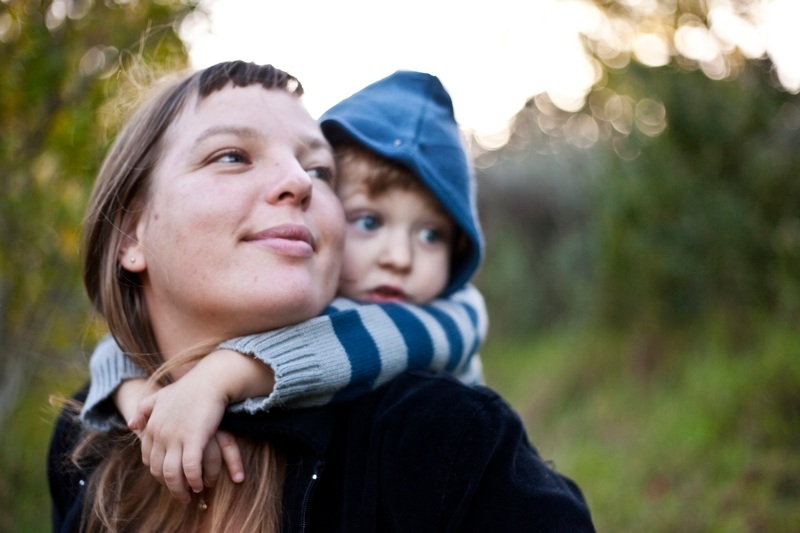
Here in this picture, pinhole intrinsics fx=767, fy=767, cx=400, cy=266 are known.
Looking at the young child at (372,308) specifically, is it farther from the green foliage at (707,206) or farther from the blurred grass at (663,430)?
the green foliage at (707,206)

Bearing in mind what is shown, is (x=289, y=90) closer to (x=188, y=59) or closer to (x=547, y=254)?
(x=188, y=59)

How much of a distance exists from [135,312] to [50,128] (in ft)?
6.09

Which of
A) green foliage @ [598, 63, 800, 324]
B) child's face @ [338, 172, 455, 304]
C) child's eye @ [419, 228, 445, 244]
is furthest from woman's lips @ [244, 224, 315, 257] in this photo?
green foliage @ [598, 63, 800, 324]

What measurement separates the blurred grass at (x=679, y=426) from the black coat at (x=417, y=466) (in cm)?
285

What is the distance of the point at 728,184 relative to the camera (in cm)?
533

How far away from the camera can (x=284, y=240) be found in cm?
166

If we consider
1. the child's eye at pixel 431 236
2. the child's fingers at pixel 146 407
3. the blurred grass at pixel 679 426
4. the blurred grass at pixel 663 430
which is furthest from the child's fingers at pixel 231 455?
the blurred grass at pixel 679 426

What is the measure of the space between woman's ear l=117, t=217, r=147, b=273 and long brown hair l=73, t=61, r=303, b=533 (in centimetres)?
1

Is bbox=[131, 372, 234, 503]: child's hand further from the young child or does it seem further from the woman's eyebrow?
the woman's eyebrow

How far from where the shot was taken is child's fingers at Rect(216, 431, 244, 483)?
5.09 ft

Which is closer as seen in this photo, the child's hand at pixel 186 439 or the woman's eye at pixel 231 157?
the child's hand at pixel 186 439

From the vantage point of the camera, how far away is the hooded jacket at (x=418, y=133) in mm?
2090

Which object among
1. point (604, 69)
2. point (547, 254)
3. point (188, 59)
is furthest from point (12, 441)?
point (547, 254)

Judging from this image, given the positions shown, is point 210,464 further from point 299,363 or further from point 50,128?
point 50,128
